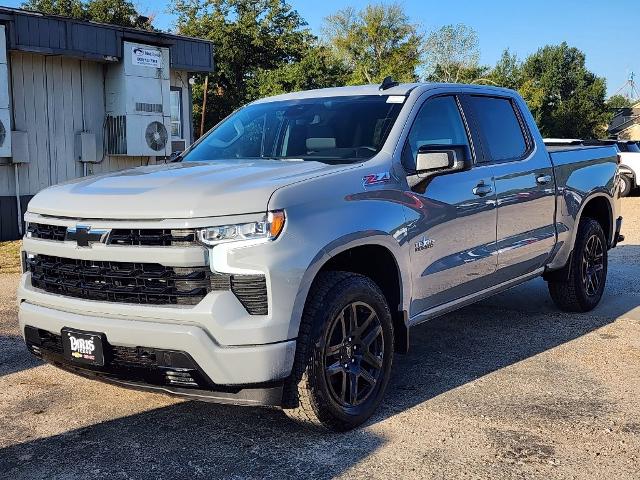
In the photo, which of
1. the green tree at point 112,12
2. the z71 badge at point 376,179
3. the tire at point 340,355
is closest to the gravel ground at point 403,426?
the tire at point 340,355

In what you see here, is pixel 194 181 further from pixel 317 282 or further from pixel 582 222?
pixel 582 222

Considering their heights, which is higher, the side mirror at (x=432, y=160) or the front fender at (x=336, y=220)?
the side mirror at (x=432, y=160)

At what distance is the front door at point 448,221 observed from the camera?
176 inches

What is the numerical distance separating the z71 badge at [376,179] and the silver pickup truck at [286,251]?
0.03 ft

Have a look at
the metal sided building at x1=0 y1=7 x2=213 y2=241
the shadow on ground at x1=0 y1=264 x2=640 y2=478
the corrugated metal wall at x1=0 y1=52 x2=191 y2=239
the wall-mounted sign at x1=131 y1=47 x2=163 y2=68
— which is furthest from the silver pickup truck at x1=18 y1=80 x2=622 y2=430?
the wall-mounted sign at x1=131 y1=47 x2=163 y2=68

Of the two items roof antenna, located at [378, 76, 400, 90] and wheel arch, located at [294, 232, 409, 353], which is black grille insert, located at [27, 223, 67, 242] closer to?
wheel arch, located at [294, 232, 409, 353]

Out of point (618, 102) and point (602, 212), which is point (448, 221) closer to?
point (602, 212)

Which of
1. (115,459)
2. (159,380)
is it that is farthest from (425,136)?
(115,459)

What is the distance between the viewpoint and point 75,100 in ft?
44.7

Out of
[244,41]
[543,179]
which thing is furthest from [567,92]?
[543,179]

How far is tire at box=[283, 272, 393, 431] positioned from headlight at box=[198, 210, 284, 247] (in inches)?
17.3

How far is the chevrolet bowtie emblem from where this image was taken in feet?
12.0

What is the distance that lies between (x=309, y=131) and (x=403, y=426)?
2.03 meters

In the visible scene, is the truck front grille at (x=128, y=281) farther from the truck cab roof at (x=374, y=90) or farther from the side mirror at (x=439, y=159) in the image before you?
the truck cab roof at (x=374, y=90)
